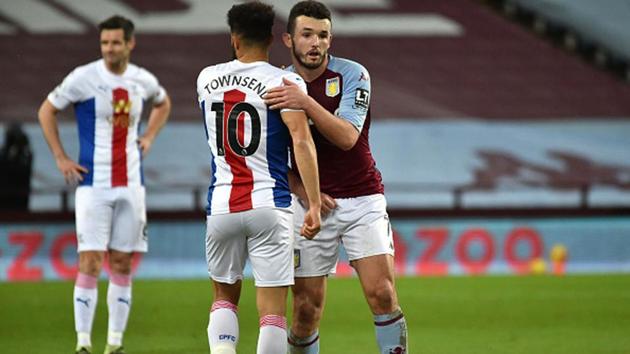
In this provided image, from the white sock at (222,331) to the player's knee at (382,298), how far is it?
2.55 ft

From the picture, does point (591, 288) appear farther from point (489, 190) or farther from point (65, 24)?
Answer: point (65, 24)

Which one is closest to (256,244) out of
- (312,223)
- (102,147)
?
(312,223)

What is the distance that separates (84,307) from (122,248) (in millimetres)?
470

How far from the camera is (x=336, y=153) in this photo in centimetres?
567

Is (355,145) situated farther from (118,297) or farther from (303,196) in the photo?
(118,297)

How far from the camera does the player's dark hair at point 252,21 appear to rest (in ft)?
15.8

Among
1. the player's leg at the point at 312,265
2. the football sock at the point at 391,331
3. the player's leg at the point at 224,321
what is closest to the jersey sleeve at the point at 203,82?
A: the player's leg at the point at 224,321

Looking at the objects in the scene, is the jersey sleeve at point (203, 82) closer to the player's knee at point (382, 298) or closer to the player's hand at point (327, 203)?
the player's hand at point (327, 203)

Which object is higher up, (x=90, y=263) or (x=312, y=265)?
(x=312, y=265)

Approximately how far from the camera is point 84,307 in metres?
7.05

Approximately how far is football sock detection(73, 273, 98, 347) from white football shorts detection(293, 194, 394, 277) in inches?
75.5

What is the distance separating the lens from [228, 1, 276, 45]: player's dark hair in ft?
15.8

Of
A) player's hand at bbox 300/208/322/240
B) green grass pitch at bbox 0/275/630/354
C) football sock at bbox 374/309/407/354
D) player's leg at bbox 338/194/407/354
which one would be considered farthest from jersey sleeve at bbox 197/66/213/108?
green grass pitch at bbox 0/275/630/354

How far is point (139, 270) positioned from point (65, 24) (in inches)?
219
